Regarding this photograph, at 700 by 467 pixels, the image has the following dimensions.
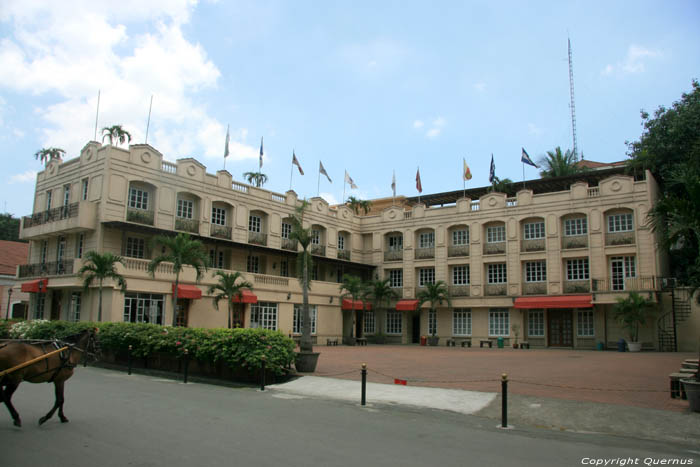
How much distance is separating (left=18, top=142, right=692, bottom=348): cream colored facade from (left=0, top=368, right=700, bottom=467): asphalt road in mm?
19428

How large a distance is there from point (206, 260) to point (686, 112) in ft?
87.3

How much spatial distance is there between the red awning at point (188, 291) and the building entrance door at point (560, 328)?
76.5ft

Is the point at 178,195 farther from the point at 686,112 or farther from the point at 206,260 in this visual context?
the point at 686,112

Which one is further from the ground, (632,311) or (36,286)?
(36,286)

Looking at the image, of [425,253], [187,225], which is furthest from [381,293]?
[187,225]

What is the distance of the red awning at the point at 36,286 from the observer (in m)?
31.4

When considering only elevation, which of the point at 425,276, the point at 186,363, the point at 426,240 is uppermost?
the point at 426,240

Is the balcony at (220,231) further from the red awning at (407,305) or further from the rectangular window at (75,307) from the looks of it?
the red awning at (407,305)

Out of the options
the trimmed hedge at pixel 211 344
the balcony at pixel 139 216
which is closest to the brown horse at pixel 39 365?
the trimmed hedge at pixel 211 344

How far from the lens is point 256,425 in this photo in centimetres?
933

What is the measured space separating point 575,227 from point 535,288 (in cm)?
491

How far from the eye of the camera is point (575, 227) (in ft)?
124

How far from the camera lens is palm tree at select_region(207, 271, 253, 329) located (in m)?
31.0

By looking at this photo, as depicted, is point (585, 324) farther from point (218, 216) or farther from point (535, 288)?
point (218, 216)
